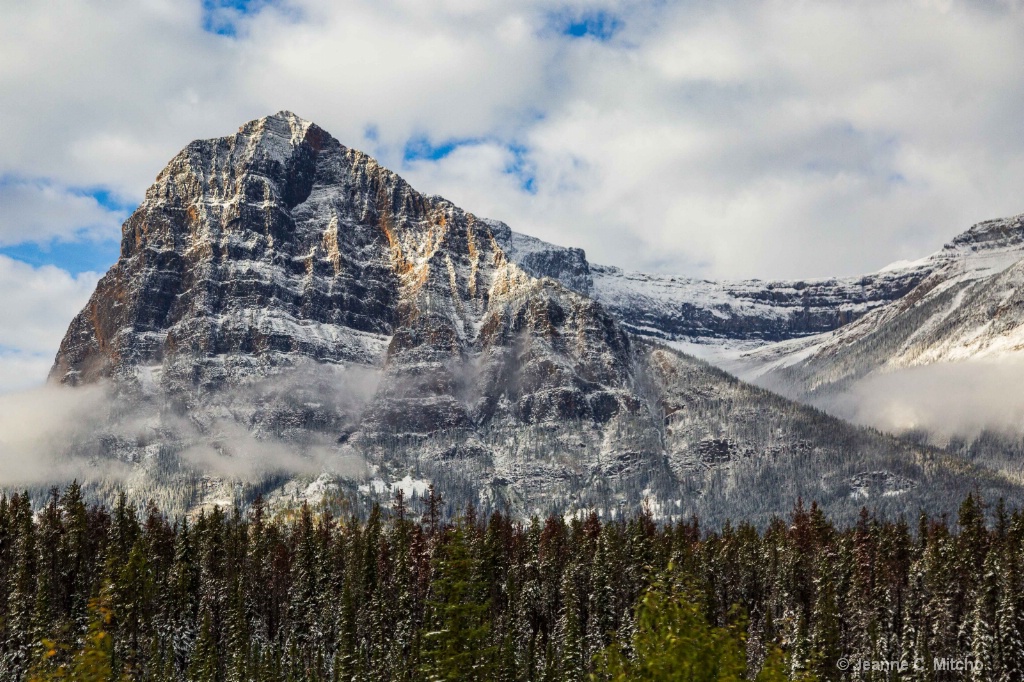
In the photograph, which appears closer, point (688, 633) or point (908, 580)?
point (688, 633)

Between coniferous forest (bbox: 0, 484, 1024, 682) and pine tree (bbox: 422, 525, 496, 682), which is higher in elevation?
pine tree (bbox: 422, 525, 496, 682)

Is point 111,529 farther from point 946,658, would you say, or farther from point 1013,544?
point 1013,544

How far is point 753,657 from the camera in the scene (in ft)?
425

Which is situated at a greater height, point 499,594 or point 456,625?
point 456,625

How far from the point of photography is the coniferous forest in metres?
111

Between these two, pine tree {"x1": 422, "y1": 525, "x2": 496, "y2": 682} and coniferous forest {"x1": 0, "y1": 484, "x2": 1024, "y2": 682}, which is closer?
pine tree {"x1": 422, "y1": 525, "x2": 496, "y2": 682}

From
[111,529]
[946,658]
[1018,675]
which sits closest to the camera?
[1018,675]

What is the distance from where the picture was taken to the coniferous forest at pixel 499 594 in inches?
4355

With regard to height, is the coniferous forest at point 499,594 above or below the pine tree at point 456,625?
below

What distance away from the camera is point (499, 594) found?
140m

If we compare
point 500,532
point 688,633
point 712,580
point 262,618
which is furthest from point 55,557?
point 688,633

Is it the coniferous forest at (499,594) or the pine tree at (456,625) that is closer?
the pine tree at (456,625)

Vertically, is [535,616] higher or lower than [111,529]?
lower

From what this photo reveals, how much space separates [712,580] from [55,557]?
77510mm
